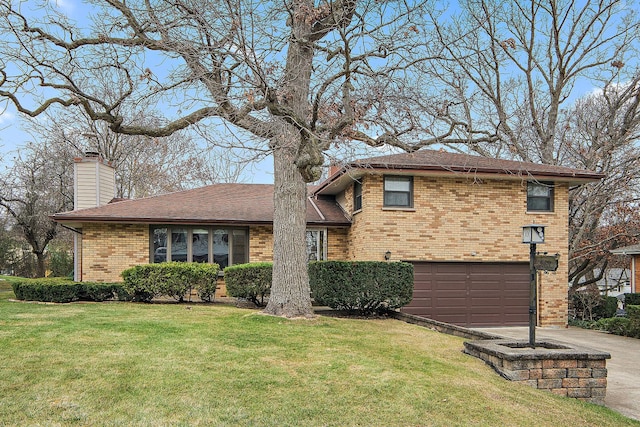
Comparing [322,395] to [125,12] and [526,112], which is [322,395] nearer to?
[125,12]

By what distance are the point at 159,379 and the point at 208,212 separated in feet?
36.6

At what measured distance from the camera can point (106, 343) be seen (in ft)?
25.2

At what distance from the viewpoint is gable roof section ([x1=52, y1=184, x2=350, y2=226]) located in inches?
625

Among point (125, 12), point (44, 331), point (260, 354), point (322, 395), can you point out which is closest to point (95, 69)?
point (125, 12)

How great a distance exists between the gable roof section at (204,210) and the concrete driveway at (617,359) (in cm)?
695

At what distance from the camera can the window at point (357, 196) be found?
1652 cm

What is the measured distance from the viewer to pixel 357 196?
16859 mm

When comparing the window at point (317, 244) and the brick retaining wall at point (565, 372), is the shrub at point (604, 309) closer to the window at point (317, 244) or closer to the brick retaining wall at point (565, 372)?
the window at point (317, 244)

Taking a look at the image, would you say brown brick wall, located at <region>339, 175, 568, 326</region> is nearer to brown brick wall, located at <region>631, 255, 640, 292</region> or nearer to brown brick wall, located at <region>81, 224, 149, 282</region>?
brown brick wall, located at <region>631, 255, 640, 292</region>

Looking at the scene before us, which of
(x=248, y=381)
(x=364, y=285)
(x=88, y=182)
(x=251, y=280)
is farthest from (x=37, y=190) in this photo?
(x=248, y=381)

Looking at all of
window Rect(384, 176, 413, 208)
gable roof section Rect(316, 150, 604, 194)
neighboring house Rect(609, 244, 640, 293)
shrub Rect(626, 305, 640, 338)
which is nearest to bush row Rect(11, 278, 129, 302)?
gable roof section Rect(316, 150, 604, 194)

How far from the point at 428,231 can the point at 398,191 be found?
1.52m

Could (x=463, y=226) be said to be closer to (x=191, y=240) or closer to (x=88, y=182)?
(x=191, y=240)

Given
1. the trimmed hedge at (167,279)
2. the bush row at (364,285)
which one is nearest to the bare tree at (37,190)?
the trimmed hedge at (167,279)
